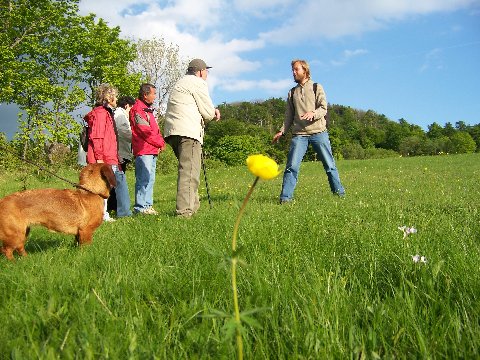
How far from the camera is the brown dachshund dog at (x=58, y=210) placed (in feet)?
13.1

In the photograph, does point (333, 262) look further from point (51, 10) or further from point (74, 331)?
point (51, 10)

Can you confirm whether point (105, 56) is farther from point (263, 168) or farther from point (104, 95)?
point (263, 168)

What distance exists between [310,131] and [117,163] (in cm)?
388

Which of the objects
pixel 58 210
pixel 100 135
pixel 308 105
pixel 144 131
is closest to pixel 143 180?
pixel 144 131

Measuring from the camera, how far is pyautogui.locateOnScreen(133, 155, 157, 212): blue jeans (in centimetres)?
826

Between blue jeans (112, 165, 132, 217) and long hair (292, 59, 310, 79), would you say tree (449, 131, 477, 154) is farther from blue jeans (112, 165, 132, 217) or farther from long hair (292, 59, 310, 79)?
blue jeans (112, 165, 132, 217)

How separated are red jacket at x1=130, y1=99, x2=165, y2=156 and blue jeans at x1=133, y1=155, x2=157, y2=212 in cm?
15

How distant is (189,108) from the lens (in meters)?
6.41

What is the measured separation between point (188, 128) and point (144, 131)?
2.05 meters

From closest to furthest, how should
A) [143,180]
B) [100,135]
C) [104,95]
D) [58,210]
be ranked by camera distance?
[58,210]
[100,135]
[104,95]
[143,180]

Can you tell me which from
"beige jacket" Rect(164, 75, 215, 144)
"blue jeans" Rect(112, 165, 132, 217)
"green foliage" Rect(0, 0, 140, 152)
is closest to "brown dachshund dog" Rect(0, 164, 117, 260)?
"beige jacket" Rect(164, 75, 215, 144)

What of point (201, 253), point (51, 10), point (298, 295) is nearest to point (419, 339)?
point (298, 295)

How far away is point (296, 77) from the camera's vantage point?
26.7 feet

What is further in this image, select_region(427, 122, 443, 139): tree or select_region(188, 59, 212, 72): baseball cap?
select_region(427, 122, 443, 139): tree
